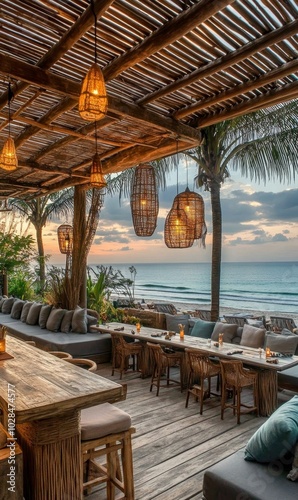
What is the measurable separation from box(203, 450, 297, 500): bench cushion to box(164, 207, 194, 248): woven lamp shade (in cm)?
366

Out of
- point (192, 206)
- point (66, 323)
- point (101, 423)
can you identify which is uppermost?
point (192, 206)

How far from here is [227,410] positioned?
4883 mm

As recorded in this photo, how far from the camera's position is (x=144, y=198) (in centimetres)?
557

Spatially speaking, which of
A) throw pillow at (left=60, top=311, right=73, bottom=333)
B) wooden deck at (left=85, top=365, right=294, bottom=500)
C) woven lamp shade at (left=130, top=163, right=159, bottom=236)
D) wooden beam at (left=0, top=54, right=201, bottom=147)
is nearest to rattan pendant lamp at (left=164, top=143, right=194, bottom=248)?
woven lamp shade at (left=130, top=163, right=159, bottom=236)

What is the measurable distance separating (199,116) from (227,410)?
393 centimetres

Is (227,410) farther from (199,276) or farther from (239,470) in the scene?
(199,276)

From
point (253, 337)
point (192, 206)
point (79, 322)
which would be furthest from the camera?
point (79, 322)

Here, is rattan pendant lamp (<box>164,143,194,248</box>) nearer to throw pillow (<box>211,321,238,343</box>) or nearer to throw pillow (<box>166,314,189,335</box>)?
throw pillow (<box>211,321,238,343</box>)

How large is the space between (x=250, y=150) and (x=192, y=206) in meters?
3.95

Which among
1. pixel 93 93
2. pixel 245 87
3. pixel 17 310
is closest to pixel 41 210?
pixel 17 310

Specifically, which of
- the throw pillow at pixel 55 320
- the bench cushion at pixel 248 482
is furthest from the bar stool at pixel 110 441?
the throw pillow at pixel 55 320

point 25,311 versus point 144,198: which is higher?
point 144,198

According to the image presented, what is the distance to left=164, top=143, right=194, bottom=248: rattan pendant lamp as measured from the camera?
223 inches

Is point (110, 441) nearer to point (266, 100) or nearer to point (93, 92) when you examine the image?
point (93, 92)
